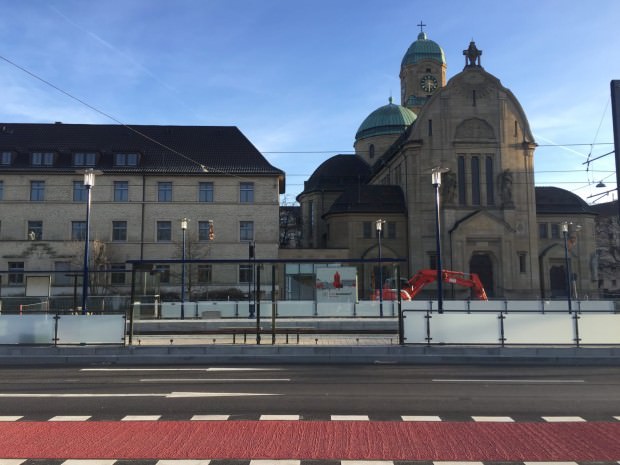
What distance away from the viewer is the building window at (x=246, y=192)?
50.6 metres

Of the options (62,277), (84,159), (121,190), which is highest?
(84,159)

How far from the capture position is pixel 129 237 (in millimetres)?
49312

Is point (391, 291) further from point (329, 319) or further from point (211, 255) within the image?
point (211, 255)

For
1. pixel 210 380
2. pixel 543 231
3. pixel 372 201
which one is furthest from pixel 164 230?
pixel 543 231

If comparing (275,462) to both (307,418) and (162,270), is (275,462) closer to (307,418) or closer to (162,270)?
(307,418)

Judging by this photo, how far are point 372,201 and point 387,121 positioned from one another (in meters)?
26.9

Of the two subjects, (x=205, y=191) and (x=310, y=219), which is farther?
(x=310, y=219)

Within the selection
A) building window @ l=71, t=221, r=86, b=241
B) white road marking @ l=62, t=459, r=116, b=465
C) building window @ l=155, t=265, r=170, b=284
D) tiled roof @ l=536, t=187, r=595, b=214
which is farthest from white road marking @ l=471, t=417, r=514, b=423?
tiled roof @ l=536, t=187, r=595, b=214

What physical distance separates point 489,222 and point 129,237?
112ft

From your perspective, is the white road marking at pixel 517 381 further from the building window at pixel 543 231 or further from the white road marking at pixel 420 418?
the building window at pixel 543 231

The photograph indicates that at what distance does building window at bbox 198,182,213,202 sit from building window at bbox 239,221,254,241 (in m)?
3.83

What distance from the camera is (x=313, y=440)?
6.77 meters

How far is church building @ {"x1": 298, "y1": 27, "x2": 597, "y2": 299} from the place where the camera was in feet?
175

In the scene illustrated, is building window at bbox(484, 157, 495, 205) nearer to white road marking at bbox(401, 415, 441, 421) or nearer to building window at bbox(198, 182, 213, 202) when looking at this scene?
building window at bbox(198, 182, 213, 202)
